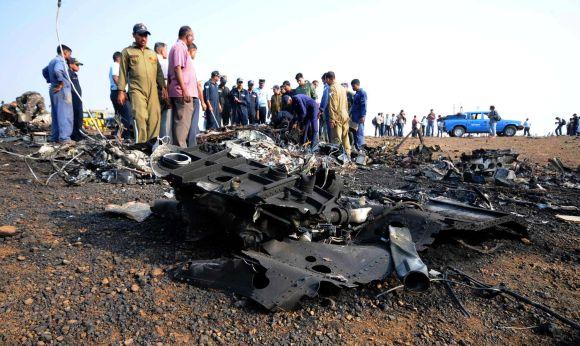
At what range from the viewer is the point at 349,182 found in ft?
21.4

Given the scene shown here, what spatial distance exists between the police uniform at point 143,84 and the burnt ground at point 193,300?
2443 millimetres

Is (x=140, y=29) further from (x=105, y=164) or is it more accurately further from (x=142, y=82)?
(x=105, y=164)

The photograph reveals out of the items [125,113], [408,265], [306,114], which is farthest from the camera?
[306,114]

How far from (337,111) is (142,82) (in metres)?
4.98

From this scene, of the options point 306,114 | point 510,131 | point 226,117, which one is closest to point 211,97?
point 226,117

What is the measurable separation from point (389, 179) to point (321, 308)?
5157 mm

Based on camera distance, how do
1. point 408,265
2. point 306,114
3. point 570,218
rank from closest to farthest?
point 408,265 < point 570,218 < point 306,114

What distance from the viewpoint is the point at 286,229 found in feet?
8.97

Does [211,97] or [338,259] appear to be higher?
[211,97]

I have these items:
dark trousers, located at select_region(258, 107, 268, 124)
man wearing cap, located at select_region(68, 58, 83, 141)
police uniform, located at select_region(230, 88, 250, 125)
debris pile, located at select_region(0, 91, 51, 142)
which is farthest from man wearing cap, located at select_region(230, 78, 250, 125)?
debris pile, located at select_region(0, 91, 51, 142)

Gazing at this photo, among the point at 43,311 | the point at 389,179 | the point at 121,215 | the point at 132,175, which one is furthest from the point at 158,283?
the point at 389,179

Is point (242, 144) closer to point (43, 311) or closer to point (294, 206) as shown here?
point (294, 206)

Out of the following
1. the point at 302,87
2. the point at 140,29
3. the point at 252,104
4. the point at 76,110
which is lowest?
the point at 76,110

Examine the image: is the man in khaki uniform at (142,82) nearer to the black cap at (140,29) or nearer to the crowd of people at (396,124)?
the black cap at (140,29)
